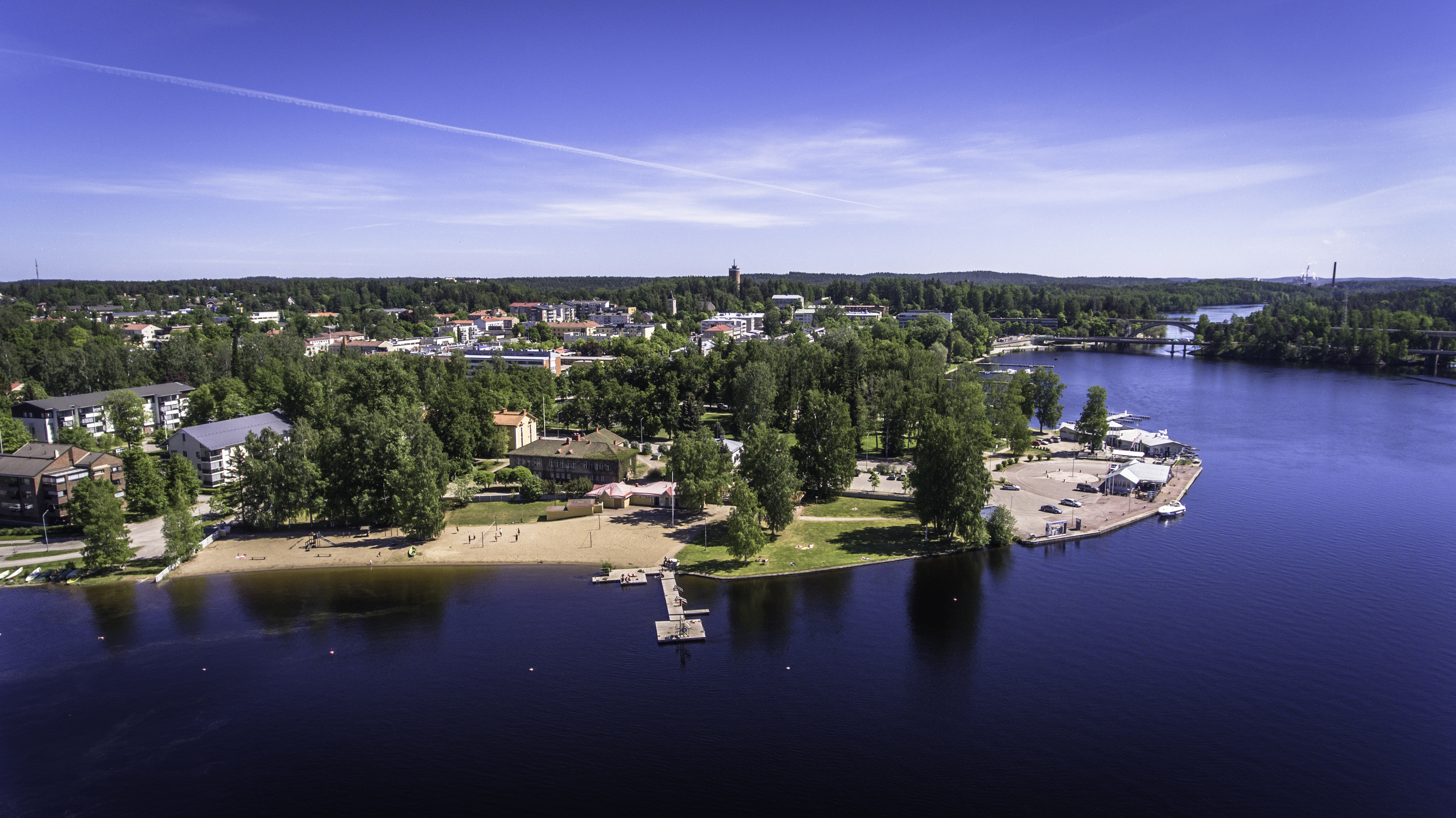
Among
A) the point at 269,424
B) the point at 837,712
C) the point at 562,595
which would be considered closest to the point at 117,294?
the point at 269,424

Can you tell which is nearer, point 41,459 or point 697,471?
point 41,459

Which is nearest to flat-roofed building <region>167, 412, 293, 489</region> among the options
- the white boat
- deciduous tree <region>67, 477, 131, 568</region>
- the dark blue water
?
deciduous tree <region>67, 477, 131, 568</region>

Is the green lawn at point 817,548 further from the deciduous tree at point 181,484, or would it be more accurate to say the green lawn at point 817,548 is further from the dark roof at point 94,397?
the dark roof at point 94,397

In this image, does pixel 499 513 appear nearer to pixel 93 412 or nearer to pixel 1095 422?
pixel 93 412

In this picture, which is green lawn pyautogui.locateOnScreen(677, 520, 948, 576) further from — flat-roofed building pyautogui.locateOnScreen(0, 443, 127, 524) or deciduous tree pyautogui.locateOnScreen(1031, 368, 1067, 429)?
flat-roofed building pyautogui.locateOnScreen(0, 443, 127, 524)

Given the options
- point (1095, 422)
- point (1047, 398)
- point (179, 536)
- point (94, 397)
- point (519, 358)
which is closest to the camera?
point (179, 536)

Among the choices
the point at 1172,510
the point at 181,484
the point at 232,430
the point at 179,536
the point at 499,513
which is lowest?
the point at 499,513

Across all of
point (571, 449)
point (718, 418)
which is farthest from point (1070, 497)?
point (718, 418)
